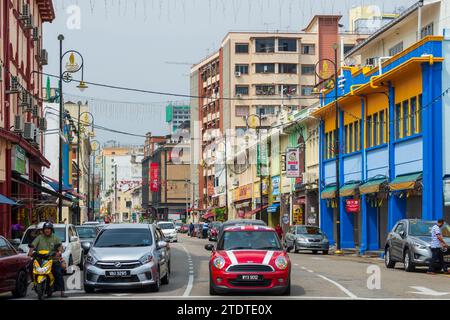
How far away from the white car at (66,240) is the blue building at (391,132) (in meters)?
16.3

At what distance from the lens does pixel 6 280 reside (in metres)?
19.5

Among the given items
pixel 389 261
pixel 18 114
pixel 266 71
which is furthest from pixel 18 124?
pixel 266 71

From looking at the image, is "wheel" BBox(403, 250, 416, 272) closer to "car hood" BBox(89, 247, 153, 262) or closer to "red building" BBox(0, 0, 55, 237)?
"car hood" BBox(89, 247, 153, 262)

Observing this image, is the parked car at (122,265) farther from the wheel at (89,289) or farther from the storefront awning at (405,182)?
the storefront awning at (405,182)

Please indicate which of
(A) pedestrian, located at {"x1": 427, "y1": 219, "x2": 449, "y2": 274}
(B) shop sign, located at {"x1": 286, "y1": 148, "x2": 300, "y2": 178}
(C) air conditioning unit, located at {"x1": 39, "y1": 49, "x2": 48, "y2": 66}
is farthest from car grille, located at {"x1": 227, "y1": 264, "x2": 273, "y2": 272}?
(B) shop sign, located at {"x1": 286, "y1": 148, "x2": 300, "y2": 178}

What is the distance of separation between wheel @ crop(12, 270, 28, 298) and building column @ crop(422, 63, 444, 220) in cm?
2229

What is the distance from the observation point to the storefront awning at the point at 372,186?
45156 mm

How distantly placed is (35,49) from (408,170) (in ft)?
89.1

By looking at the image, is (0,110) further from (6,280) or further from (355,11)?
(355,11)

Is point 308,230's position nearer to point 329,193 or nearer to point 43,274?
point 329,193

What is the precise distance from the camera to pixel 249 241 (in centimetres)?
2083

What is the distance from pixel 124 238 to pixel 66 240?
7280 millimetres

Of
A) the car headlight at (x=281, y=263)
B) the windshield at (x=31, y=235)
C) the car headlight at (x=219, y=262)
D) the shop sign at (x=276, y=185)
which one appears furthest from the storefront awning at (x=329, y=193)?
the car headlight at (x=219, y=262)
